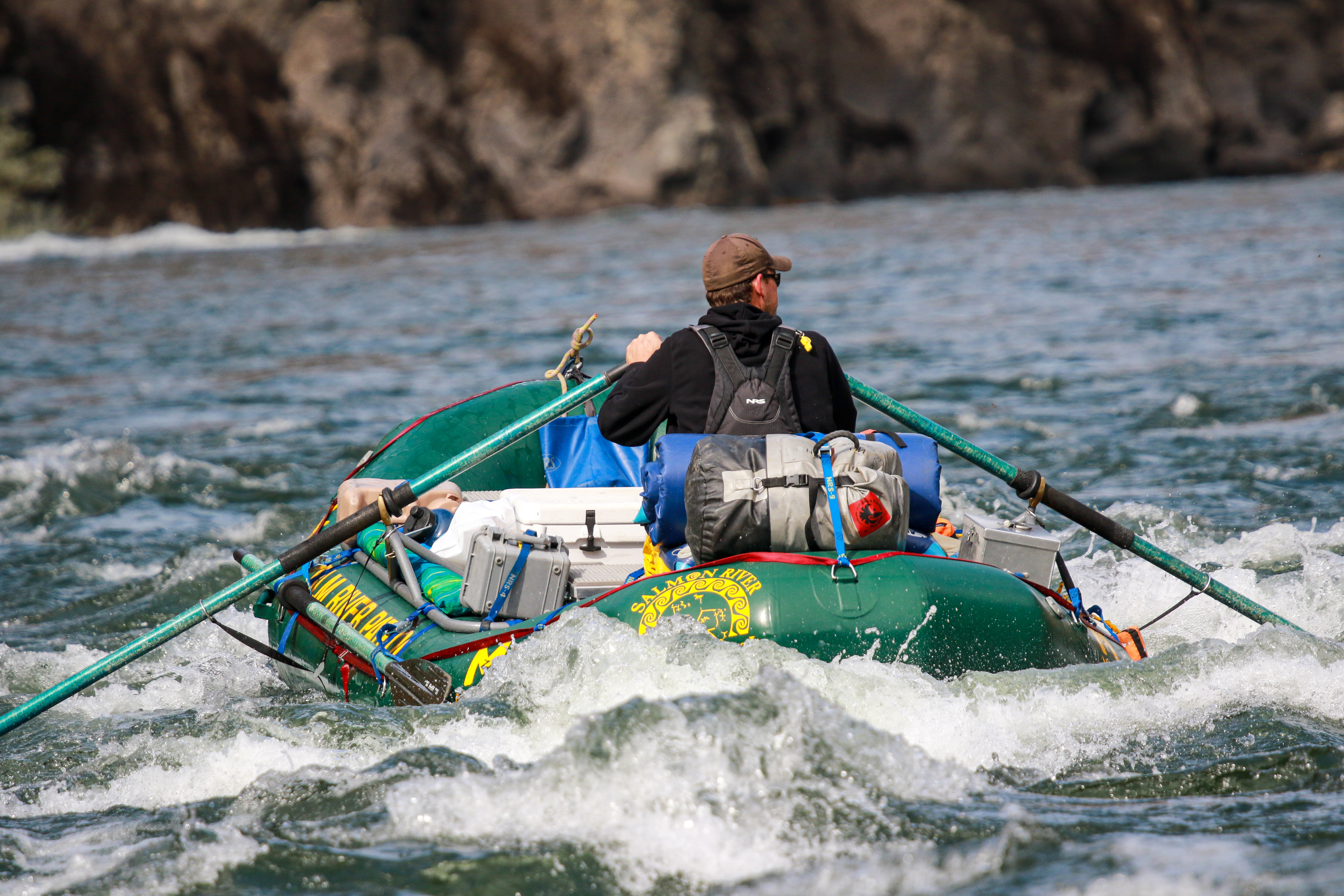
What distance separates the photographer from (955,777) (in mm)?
3242

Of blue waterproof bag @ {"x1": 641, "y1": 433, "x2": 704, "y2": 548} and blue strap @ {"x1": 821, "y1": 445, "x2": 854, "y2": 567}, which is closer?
blue strap @ {"x1": 821, "y1": 445, "x2": 854, "y2": 567}

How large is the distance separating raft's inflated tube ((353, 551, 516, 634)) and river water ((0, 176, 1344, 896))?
0.99ft

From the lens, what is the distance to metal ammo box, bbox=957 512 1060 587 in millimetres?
4172

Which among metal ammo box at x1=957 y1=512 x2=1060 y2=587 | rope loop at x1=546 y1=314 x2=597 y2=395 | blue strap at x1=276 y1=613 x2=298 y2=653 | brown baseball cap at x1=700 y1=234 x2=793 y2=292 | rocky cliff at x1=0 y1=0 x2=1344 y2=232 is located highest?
rocky cliff at x1=0 y1=0 x2=1344 y2=232

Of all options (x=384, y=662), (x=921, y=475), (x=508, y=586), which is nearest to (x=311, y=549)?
(x=384, y=662)

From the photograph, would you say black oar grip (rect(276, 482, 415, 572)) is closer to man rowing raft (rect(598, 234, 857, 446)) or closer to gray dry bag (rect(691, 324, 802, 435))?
man rowing raft (rect(598, 234, 857, 446))

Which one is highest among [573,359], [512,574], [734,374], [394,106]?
[394,106]

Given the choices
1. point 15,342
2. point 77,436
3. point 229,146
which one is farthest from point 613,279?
point 229,146

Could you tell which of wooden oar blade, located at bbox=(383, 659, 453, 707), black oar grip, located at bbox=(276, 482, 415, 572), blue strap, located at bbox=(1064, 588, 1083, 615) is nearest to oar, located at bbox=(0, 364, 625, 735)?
black oar grip, located at bbox=(276, 482, 415, 572)

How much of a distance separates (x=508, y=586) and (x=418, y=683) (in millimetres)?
407

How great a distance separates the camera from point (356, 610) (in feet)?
14.9

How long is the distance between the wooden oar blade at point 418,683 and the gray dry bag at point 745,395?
1.07 m

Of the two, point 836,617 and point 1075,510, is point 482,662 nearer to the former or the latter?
point 836,617

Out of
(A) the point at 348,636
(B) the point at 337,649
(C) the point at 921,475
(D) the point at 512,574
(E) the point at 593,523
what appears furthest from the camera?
(E) the point at 593,523
